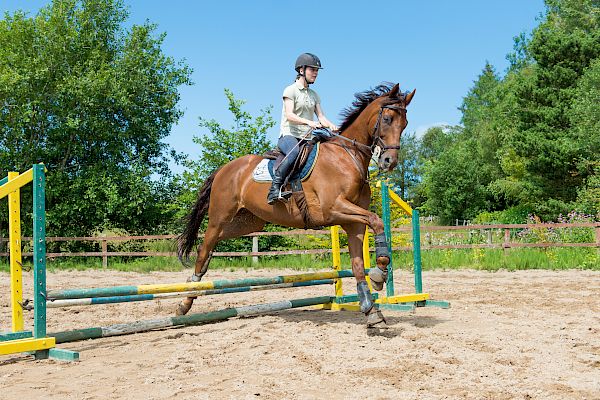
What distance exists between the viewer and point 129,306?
816cm

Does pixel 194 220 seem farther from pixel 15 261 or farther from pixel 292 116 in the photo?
pixel 15 261

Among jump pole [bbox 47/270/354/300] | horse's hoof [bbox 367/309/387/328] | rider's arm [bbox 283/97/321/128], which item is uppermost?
rider's arm [bbox 283/97/321/128]

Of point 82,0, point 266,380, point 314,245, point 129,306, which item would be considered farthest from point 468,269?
point 82,0

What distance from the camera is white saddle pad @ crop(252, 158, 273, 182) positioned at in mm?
6286

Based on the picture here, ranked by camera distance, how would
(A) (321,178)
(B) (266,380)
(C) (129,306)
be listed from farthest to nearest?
(C) (129,306), (A) (321,178), (B) (266,380)

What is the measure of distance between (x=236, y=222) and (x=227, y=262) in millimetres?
9356

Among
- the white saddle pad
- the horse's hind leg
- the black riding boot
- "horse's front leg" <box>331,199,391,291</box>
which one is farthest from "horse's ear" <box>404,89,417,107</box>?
the horse's hind leg

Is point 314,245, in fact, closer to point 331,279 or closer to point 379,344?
point 331,279

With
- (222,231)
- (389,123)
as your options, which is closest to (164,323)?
(222,231)

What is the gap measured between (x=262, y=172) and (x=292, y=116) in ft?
2.68

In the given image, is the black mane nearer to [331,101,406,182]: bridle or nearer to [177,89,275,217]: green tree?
[331,101,406,182]: bridle

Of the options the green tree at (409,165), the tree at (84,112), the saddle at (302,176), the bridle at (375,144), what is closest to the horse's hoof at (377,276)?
Result: the saddle at (302,176)

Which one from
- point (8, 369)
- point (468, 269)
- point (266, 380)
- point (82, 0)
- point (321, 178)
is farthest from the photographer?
point (82, 0)

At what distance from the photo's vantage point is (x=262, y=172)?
6.36 metres
